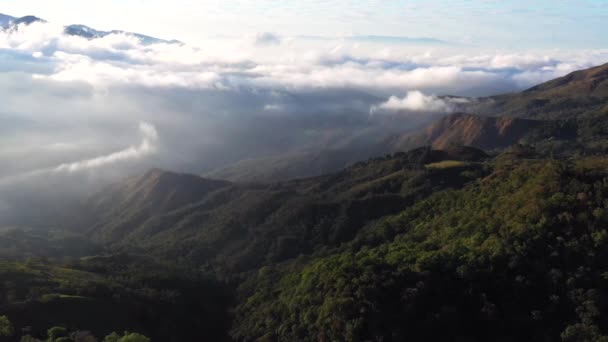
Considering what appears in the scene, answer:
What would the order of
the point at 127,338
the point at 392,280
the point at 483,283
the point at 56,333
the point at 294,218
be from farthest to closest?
the point at 294,218 → the point at 56,333 → the point at 127,338 → the point at 392,280 → the point at 483,283

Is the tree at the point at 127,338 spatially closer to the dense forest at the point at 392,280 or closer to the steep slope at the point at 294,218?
the dense forest at the point at 392,280

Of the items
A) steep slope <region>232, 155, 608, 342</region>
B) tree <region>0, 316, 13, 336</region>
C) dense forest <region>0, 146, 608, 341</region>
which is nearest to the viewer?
steep slope <region>232, 155, 608, 342</region>

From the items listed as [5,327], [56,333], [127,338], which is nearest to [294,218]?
[127,338]

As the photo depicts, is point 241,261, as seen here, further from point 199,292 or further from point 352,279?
point 352,279

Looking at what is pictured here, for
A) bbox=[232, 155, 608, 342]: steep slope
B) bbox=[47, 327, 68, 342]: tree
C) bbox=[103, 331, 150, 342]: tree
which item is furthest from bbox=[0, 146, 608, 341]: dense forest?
bbox=[103, 331, 150, 342]: tree

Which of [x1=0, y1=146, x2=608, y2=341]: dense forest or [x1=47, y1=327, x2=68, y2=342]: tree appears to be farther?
[x1=47, y1=327, x2=68, y2=342]: tree

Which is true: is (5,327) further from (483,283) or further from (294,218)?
(294,218)

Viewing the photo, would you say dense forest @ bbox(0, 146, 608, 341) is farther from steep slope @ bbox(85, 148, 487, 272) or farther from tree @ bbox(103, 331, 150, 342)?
tree @ bbox(103, 331, 150, 342)
